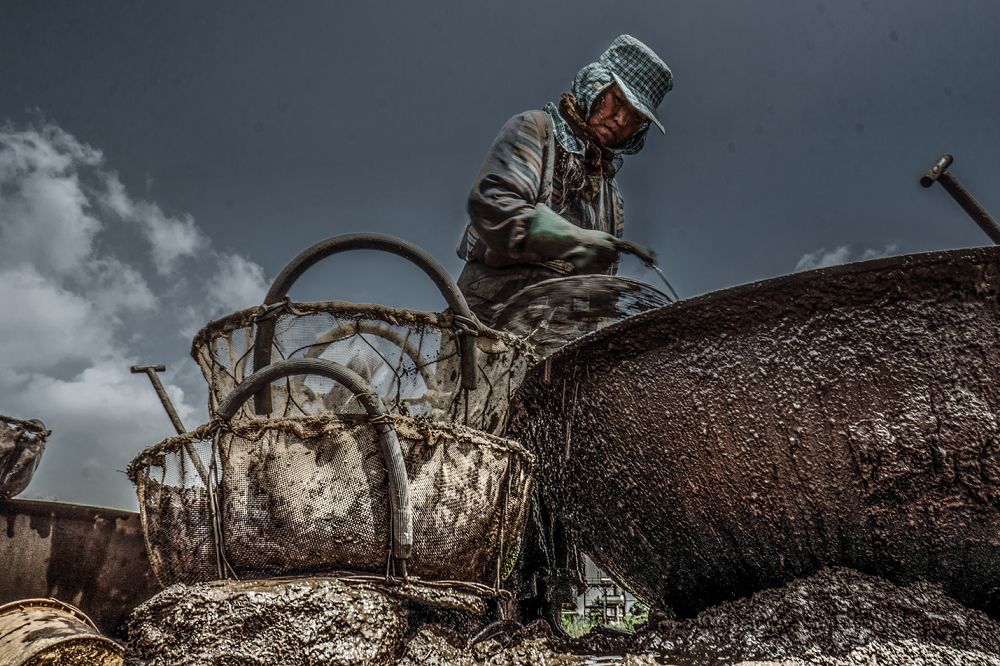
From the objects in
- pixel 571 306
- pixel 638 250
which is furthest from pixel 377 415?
pixel 638 250

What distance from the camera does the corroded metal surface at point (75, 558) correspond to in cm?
275

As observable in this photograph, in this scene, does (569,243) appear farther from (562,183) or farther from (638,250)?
(562,183)

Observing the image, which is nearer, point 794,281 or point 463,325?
point 794,281

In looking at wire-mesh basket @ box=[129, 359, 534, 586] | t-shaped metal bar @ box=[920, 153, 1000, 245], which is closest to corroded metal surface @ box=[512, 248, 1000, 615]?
wire-mesh basket @ box=[129, 359, 534, 586]

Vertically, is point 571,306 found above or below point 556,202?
below

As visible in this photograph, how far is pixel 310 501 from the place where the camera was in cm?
156

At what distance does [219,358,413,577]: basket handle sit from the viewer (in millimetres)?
1568

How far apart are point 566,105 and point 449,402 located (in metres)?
1.65

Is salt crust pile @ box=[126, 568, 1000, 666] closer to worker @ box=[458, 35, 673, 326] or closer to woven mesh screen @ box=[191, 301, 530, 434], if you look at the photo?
woven mesh screen @ box=[191, 301, 530, 434]

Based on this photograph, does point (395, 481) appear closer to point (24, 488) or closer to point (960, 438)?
point (960, 438)

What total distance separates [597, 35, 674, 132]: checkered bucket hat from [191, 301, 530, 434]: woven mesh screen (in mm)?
1685

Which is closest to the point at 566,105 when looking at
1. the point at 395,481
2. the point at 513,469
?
the point at 513,469

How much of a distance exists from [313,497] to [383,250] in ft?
2.16

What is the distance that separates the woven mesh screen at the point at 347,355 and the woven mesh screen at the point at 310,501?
219 mm
